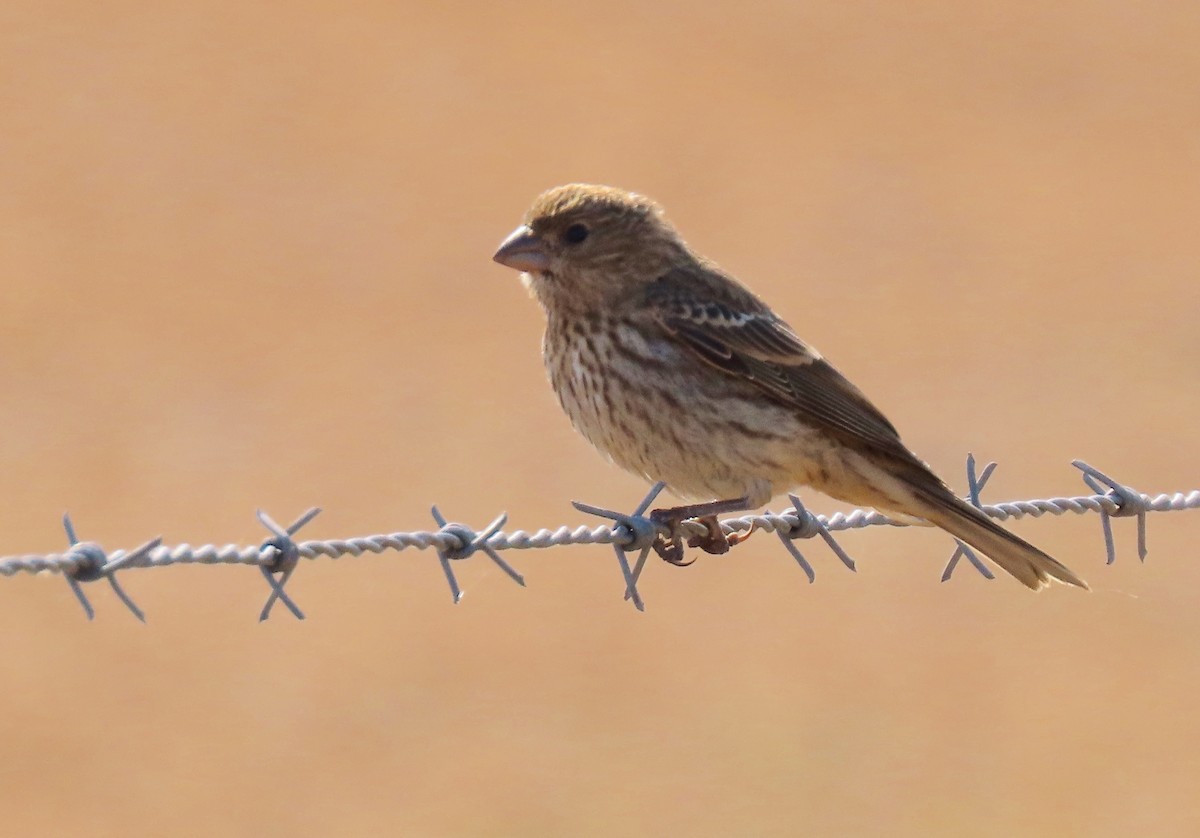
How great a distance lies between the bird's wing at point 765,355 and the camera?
6.72m

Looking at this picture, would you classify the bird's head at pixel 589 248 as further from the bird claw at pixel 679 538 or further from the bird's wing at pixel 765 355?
the bird claw at pixel 679 538

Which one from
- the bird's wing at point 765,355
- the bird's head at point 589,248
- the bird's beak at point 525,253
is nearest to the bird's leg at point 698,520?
the bird's wing at point 765,355

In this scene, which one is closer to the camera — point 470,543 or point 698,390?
point 470,543

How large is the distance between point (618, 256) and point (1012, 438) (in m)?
Answer: 13.4

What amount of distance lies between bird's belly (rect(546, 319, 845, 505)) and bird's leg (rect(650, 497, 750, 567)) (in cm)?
16

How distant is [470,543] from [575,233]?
2.22m

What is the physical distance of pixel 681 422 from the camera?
6.52m

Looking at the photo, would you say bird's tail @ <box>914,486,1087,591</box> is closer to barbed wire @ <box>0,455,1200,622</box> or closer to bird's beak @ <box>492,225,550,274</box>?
barbed wire @ <box>0,455,1200,622</box>

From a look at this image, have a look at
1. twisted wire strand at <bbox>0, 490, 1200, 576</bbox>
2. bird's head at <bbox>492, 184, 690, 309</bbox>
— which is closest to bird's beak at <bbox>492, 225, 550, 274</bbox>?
bird's head at <bbox>492, 184, 690, 309</bbox>

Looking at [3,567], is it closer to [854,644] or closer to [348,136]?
[854,644]

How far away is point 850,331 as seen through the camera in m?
23.1

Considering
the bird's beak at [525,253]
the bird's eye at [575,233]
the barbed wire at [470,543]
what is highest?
the bird's eye at [575,233]

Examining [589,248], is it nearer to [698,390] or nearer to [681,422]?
[698,390]

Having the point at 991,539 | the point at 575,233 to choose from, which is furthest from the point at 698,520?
the point at 575,233
